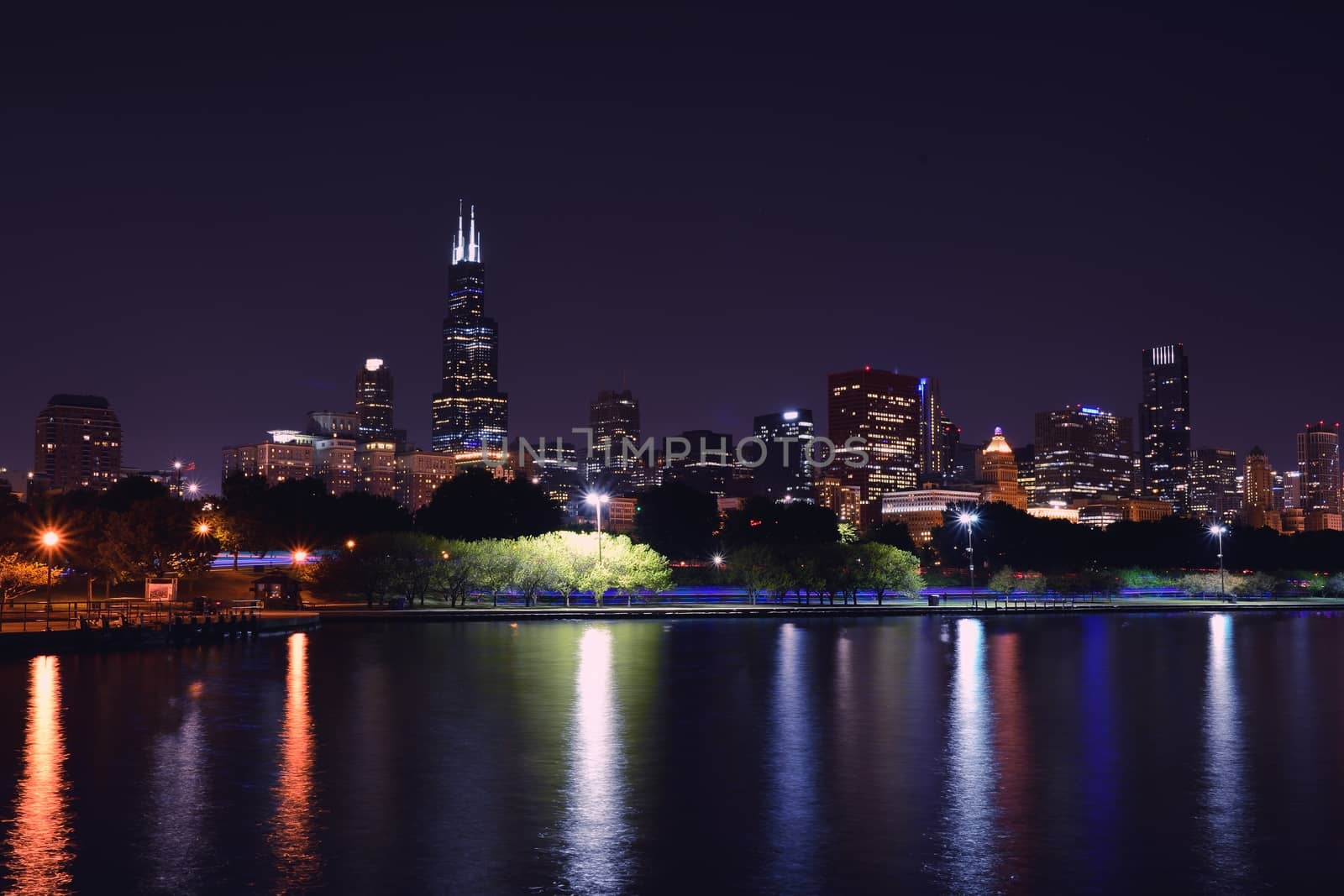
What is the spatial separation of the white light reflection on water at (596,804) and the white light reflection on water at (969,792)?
4959 millimetres

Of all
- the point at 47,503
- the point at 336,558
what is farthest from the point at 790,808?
the point at 47,503

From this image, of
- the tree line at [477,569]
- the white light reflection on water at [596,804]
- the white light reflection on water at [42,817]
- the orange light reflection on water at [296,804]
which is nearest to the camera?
the white light reflection on water at [42,817]

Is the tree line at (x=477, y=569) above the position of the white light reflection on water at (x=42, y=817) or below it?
above

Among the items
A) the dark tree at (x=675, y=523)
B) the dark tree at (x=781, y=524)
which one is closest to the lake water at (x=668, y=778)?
the dark tree at (x=781, y=524)

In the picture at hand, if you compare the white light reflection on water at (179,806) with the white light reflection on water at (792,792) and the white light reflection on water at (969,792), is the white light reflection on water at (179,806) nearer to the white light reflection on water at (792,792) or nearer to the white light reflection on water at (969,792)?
the white light reflection on water at (792,792)

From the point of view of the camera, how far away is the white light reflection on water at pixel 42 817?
1767 centimetres

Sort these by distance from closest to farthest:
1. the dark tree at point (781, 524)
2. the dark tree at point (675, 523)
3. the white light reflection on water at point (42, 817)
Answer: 1. the white light reflection on water at point (42, 817)
2. the dark tree at point (781, 524)
3. the dark tree at point (675, 523)

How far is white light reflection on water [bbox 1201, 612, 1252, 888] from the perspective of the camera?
61.5ft

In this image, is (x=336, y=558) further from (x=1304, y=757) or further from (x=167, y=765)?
(x=1304, y=757)

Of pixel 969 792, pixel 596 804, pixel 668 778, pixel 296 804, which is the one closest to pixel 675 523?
pixel 668 778

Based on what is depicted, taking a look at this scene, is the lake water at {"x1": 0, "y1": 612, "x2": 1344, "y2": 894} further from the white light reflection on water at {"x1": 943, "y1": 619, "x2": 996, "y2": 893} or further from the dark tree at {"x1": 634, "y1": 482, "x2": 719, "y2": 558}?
the dark tree at {"x1": 634, "y1": 482, "x2": 719, "y2": 558}

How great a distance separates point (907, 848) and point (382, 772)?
11.7 m

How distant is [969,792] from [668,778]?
5961 mm

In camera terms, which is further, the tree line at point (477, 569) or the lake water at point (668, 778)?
the tree line at point (477, 569)
